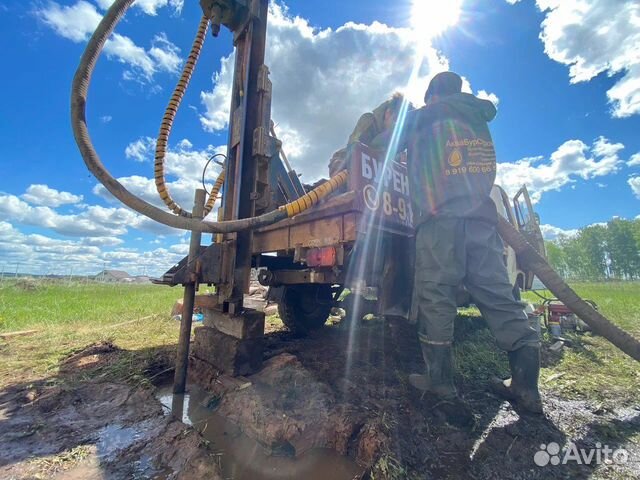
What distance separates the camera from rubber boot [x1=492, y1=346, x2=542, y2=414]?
2271mm

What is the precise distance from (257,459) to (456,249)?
6.42 ft

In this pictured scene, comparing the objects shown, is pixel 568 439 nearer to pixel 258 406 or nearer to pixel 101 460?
pixel 258 406

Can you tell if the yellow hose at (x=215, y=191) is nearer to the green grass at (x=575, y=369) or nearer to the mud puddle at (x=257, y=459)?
the mud puddle at (x=257, y=459)

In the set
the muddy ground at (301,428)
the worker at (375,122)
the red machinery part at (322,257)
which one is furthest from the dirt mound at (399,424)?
the worker at (375,122)

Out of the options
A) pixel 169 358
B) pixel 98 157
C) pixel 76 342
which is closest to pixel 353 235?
pixel 98 157

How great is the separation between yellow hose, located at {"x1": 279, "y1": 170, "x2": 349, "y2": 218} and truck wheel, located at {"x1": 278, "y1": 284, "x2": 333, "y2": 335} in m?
2.12

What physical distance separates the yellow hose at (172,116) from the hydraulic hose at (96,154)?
1.75ft

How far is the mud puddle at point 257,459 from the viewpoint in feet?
5.48

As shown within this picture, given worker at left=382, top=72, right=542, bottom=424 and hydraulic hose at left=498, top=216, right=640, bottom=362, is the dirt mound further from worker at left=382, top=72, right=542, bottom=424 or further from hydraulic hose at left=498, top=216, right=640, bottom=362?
hydraulic hose at left=498, top=216, right=640, bottom=362

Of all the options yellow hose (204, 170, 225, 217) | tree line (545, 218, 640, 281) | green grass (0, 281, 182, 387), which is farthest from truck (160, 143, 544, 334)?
tree line (545, 218, 640, 281)

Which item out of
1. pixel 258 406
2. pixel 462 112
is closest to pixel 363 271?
pixel 258 406

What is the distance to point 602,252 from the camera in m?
57.1

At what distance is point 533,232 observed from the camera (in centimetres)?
574
